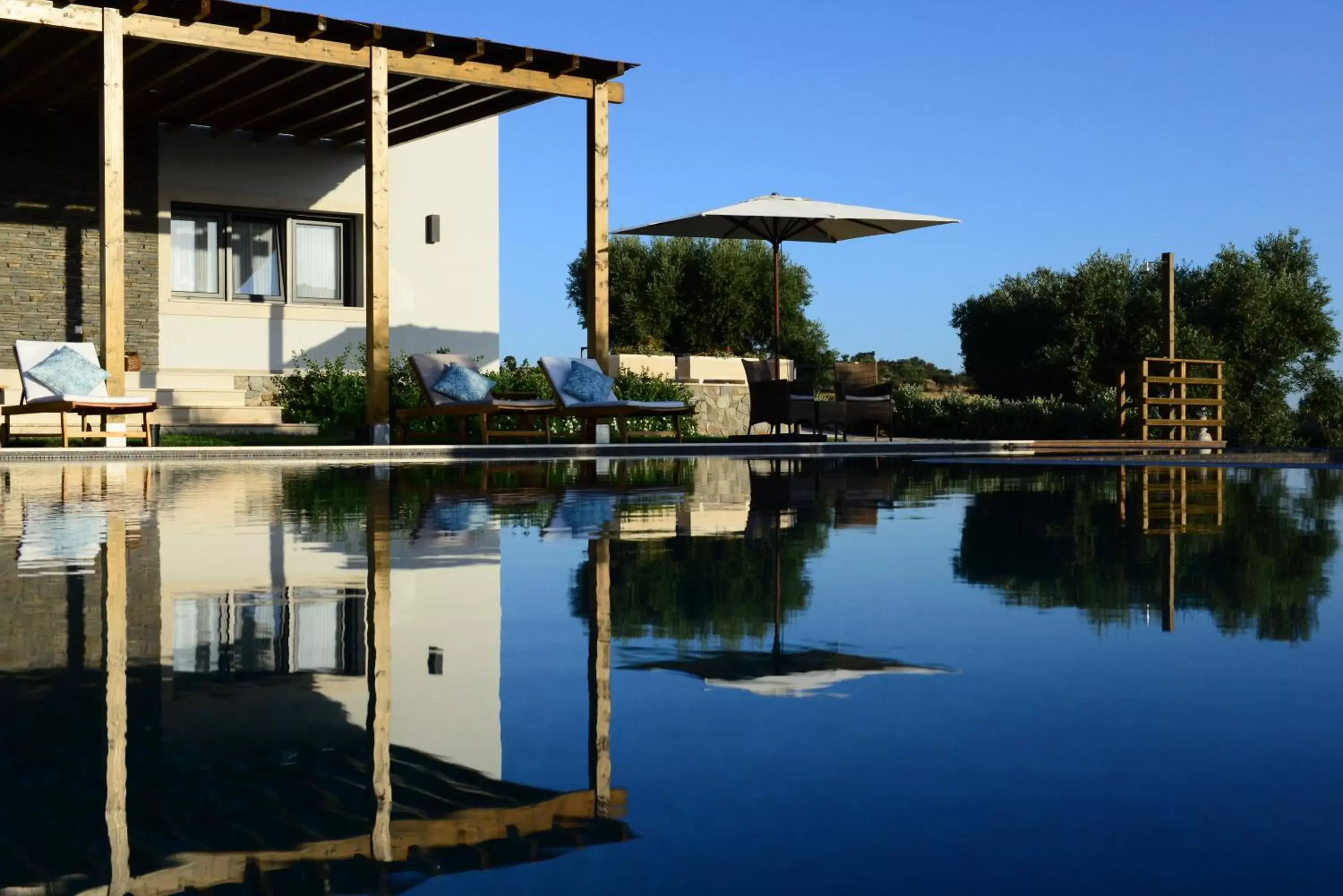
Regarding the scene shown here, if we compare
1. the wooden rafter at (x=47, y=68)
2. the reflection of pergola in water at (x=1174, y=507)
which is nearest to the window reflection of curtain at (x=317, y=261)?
the wooden rafter at (x=47, y=68)

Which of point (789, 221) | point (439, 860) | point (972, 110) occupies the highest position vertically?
point (972, 110)

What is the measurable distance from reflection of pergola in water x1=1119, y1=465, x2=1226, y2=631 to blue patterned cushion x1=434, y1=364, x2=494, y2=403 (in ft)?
23.3

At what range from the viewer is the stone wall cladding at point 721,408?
21.5 m

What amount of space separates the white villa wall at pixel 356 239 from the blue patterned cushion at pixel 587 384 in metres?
5.68

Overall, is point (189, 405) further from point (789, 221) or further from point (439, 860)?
point (439, 860)

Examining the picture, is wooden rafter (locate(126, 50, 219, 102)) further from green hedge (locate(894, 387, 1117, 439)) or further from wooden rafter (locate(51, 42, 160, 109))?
green hedge (locate(894, 387, 1117, 439))

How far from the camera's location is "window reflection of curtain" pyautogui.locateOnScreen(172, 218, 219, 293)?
68.8 feet

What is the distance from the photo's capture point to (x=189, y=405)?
60.6 feet

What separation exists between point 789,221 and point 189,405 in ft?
27.2

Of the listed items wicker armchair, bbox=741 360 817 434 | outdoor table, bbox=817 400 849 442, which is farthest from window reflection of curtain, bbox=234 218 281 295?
outdoor table, bbox=817 400 849 442

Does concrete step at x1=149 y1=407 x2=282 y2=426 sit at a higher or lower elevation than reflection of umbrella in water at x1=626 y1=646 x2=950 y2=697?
higher

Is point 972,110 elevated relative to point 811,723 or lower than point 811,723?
elevated

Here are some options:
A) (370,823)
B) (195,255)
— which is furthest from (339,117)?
(370,823)

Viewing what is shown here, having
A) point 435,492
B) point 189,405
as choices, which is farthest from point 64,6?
point 435,492
